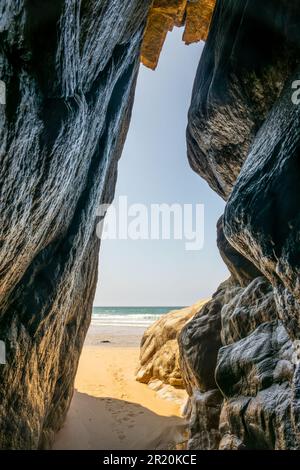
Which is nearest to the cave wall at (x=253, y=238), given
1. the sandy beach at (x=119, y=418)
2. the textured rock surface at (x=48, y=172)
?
the sandy beach at (x=119, y=418)

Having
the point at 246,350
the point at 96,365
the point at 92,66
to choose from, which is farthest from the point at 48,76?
the point at 96,365

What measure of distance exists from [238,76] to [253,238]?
419 cm

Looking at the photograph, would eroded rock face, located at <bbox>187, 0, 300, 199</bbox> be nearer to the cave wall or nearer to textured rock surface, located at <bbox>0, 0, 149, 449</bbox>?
→ the cave wall

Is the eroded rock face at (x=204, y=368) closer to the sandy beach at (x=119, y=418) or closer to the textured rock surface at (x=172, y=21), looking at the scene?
the sandy beach at (x=119, y=418)

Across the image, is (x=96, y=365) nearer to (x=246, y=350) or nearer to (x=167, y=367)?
(x=167, y=367)

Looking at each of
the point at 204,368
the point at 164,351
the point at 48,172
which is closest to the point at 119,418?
the point at 204,368

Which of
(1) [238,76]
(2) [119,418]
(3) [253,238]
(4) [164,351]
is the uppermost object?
(1) [238,76]

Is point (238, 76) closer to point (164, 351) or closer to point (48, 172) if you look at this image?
point (48, 172)

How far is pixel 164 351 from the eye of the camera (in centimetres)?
1245

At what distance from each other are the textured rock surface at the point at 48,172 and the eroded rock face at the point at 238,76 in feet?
7.86

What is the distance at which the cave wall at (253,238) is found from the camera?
411 centimetres

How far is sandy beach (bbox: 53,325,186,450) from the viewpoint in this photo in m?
7.20

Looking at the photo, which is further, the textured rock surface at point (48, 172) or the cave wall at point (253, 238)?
the cave wall at point (253, 238)

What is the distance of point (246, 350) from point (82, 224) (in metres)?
4.60
